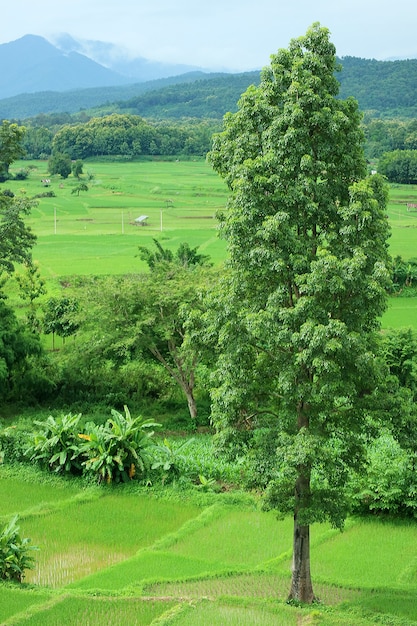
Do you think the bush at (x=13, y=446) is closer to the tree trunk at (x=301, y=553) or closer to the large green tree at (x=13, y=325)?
the large green tree at (x=13, y=325)

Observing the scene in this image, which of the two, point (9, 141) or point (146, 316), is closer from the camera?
point (146, 316)

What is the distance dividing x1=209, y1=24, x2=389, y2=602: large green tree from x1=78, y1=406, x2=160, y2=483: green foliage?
269 inches

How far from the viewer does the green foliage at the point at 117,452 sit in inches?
731

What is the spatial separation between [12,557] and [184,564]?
315cm

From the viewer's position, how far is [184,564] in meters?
14.6

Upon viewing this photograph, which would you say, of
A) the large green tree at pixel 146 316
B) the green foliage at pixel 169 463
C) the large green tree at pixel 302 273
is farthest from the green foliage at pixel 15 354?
the large green tree at pixel 302 273

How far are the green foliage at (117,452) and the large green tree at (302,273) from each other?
6.84 m

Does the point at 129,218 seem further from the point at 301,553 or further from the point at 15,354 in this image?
the point at 301,553

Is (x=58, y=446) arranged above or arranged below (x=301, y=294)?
below

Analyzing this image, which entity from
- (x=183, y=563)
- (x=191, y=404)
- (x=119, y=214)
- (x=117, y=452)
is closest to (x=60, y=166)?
(x=119, y=214)

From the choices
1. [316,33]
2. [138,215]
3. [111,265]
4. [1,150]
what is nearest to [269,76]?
[316,33]

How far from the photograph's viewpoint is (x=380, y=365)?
39.3ft

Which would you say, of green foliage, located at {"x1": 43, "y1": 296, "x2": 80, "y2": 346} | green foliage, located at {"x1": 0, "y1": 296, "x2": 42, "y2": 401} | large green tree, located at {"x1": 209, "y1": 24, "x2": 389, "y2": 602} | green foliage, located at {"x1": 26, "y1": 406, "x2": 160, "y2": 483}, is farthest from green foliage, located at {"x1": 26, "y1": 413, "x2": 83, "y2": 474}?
green foliage, located at {"x1": 43, "y1": 296, "x2": 80, "y2": 346}

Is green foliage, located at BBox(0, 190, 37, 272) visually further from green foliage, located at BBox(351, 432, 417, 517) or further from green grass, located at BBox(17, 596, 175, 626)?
green grass, located at BBox(17, 596, 175, 626)
